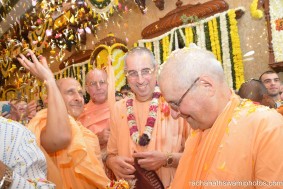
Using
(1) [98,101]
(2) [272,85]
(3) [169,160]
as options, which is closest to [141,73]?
(3) [169,160]

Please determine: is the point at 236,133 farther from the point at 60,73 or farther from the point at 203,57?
the point at 60,73

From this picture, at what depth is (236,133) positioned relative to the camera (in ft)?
4.72

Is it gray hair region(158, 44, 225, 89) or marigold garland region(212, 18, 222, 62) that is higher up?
gray hair region(158, 44, 225, 89)

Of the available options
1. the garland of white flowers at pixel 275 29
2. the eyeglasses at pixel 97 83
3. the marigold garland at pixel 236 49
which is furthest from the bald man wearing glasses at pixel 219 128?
the marigold garland at pixel 236 49

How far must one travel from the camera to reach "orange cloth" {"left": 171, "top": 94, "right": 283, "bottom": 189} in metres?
1.33

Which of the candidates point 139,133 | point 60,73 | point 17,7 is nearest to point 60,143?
point 139,133

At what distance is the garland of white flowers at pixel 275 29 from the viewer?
15.6 ft

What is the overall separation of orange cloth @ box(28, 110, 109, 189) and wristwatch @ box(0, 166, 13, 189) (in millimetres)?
1026

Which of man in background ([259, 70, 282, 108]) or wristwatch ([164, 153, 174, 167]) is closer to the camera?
wristwatch ([164, 153, 174, 167])

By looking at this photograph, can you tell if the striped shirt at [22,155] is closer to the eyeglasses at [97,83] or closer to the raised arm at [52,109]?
the raised arm at [52,109]

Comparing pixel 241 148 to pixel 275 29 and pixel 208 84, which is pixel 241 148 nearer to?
pixel 208 84

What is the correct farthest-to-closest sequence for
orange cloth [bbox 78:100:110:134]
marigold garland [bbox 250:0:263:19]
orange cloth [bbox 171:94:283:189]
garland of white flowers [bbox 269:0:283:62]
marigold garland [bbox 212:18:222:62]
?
marigold garland [bbox 212:18:222:62] → marigold garland [bbox 250:0:263:19] → garland of white flowers [bbox 269:0:283:62] → orange cloth [bbox 78:100:110:134] → orange cloth [bbox 171:94:283:189]

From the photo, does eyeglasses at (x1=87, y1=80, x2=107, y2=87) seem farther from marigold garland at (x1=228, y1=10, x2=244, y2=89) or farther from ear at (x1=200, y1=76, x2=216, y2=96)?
ear at (x1=200, y1=76, x2=216, y2=96)

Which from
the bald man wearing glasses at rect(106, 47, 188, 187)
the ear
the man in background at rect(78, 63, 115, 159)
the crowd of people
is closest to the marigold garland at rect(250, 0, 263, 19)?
the crowd of people
